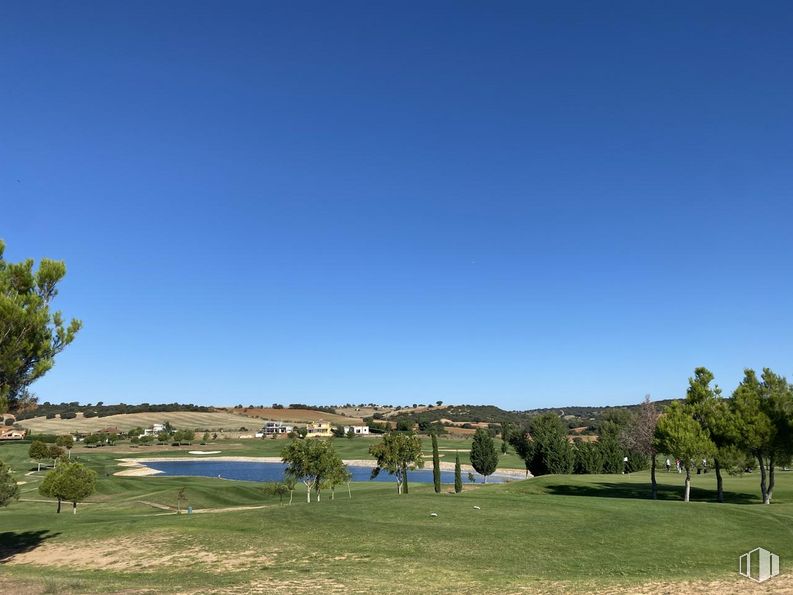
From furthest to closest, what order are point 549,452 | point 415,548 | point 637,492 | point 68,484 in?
point 549,452 → point 637,492 → point 68,484 → point 415,548

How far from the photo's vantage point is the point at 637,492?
51656 millimetres

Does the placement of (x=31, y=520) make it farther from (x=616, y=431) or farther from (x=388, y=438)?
(x=616, y=431)

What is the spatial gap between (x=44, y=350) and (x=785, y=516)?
125ft

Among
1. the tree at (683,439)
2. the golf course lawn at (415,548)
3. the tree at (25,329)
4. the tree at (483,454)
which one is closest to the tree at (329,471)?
the golf course lawn at (415,548)


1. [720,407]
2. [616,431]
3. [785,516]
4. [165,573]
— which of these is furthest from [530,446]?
[165,573]

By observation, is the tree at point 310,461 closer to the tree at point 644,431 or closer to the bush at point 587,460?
the tree at point 644,431

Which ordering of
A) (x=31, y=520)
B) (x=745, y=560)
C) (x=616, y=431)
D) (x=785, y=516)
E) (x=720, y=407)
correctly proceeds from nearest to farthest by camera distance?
(x=745, y=560) → (x=785, y=516) → (x=31, y=520) → (x=720, y=407) → (x=616, y=431)

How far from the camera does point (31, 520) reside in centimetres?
4047

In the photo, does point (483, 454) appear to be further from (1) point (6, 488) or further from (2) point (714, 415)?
(1) point (6, 488)

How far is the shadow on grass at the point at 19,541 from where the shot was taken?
96.9ft

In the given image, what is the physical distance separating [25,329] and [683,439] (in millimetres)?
43359

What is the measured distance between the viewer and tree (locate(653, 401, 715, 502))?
43719mm

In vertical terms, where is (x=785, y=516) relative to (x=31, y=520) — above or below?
above

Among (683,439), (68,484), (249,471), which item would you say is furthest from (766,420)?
(249,471)
